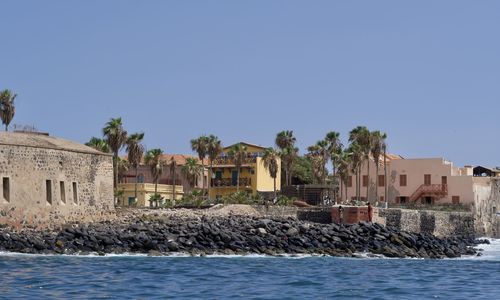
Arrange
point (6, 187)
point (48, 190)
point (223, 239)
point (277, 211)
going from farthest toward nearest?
point (277, 211) < point (48, 190) < point (223, 239) < point (6, 187)

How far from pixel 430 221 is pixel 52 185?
1252 inches

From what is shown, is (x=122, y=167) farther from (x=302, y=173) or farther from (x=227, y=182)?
(x=302, y=173)

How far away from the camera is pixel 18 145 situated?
38.7 meters

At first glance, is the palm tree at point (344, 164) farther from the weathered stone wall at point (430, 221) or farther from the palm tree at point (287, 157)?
the weathered stone wall at point (430, 221)

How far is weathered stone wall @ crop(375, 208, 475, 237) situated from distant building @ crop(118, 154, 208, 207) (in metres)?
17.8

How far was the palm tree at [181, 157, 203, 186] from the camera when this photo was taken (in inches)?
2955

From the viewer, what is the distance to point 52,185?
40.0 m

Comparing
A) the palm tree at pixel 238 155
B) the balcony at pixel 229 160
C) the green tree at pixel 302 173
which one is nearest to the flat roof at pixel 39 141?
the palm tree at pixel 238 155

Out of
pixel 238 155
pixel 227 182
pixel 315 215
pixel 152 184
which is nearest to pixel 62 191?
pixel 315 215

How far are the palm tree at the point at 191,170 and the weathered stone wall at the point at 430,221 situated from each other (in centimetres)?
2111

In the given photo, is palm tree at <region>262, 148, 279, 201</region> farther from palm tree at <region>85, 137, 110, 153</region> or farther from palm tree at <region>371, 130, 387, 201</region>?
palm tree at <region>85, 137, 110, 153</region>

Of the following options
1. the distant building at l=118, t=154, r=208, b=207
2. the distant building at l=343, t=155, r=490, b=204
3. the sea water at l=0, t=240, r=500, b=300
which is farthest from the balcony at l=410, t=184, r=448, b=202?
the sea water at l=0, t=240, r=500, b=300

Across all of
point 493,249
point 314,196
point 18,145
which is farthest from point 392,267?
point 314,196

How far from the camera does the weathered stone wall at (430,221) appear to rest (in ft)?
188
